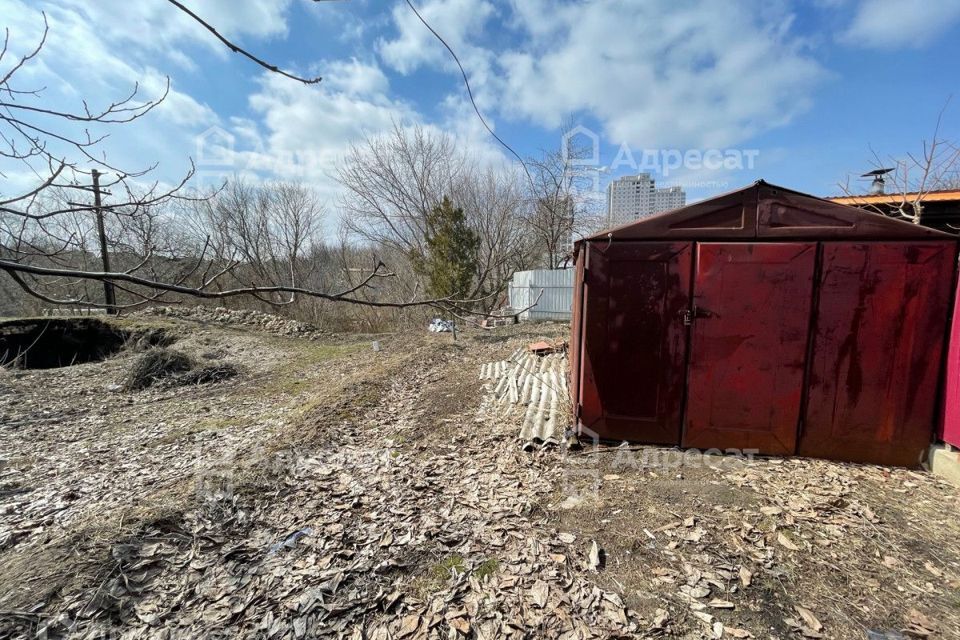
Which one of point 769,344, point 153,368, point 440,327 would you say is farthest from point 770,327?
point 440,327

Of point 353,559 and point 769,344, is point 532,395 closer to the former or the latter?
point 769,344

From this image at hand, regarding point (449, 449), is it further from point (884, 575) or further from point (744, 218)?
point (744, 218)

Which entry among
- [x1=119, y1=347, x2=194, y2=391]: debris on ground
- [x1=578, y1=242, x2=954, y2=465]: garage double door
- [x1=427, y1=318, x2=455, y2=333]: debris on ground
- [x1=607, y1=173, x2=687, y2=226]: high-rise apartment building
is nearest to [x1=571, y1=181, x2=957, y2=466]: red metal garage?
[x1=578, y1=242, x2=954, y2=465]: garage double door

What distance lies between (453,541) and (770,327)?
3.41 metres

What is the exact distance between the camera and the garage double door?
355cm

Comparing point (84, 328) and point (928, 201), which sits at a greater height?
point (928, 201)

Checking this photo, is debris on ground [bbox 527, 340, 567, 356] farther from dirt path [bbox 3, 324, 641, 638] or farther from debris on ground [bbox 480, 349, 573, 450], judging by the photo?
dirt path [bbox 3, 324, 641, 638]

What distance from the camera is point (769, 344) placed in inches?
149

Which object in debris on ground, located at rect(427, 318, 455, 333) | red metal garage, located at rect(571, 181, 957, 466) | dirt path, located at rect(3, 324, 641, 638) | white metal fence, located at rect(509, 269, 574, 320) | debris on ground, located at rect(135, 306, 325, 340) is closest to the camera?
dirt path, located at rect(3, 324, 641, 638)

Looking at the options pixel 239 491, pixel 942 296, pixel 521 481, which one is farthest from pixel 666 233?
pixel 239 491

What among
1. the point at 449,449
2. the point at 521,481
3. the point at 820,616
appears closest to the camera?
the point at 820,616

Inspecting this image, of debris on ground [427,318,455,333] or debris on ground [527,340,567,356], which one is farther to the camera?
debris on ground [427,318,455,333]

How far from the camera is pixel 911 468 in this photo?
3.64m

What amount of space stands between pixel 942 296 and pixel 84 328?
18.7 meters
